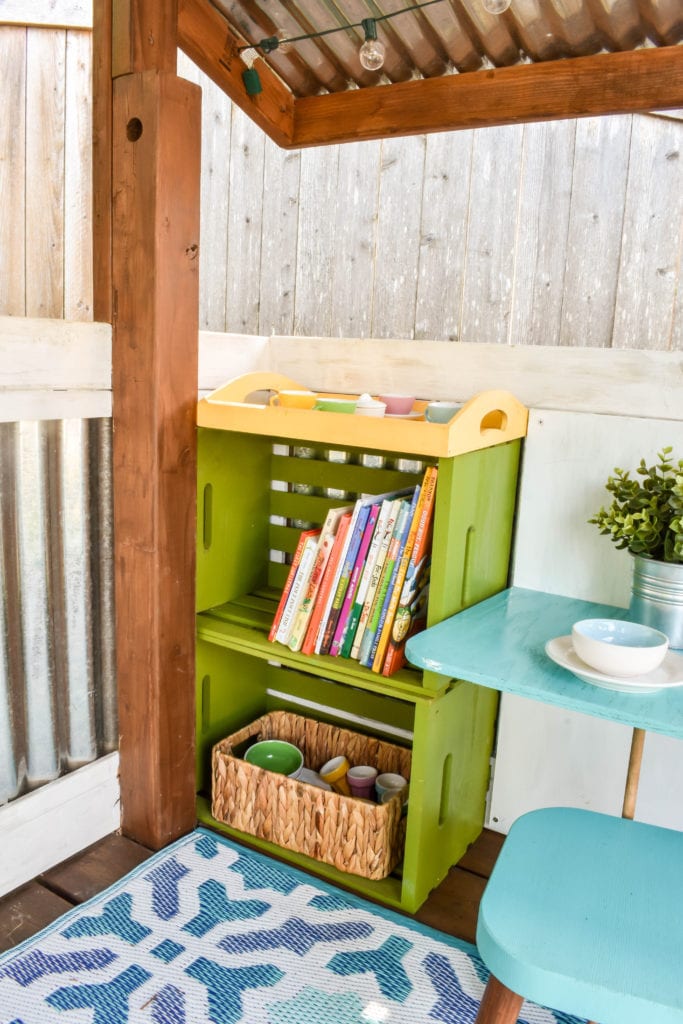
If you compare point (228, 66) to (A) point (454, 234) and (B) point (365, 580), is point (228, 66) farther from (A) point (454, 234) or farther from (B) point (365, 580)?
(B) point (365, 580)

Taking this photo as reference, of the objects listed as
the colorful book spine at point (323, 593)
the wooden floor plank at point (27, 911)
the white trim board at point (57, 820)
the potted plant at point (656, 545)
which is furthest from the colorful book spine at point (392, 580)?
the wooden floor plank at point (27, 911)

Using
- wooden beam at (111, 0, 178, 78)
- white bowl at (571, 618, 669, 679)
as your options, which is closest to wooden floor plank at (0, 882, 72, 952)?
white bowl at (571, 618, 669, 679)

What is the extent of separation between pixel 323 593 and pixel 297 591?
60 millimetres

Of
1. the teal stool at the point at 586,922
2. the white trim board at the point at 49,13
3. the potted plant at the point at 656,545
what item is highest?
the white trim board at the point at 49,13

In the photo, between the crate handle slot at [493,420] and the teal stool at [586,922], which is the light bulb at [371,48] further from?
the teal stool at [586,922]

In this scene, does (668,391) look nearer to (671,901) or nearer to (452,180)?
(671,901)

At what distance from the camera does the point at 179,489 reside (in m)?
1.68

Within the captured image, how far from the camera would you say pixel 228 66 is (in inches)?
67.7

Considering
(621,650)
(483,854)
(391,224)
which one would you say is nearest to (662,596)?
(621,650)

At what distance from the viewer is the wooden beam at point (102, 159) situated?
157 centimetres

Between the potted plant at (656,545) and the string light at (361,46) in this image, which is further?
the string light at (361,46)

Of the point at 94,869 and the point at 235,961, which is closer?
the point at 235,961

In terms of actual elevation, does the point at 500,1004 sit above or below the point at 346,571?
below

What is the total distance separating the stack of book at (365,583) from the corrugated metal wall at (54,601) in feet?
1.27
